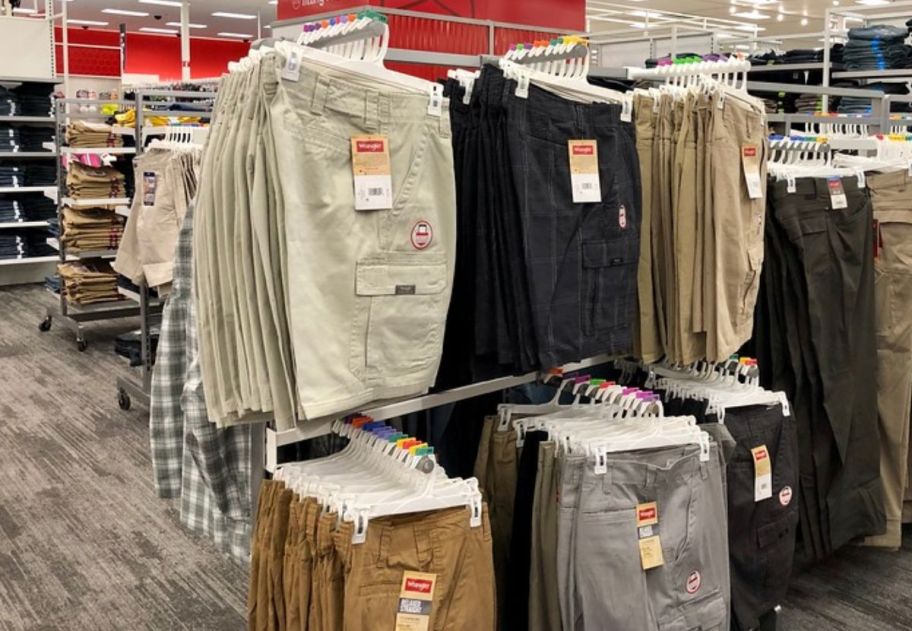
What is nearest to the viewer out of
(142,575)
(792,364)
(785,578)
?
(785,578)

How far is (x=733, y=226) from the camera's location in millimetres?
2531

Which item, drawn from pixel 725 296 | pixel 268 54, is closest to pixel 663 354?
pixel 725 296

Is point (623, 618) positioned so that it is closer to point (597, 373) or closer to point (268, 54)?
point (597, 373)

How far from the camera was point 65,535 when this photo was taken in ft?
11.9

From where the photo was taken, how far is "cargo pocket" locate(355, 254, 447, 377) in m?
1.85

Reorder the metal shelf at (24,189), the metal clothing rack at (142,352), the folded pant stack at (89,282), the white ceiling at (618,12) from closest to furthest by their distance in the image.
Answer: the metal clothing rack at (142,352) < the folded pant stack at (89,282) < the metal shelf at (24,189) < the white ceiling at (618,12)

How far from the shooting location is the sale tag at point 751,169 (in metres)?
2.56

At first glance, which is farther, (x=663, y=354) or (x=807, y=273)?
(x=807, y=273)

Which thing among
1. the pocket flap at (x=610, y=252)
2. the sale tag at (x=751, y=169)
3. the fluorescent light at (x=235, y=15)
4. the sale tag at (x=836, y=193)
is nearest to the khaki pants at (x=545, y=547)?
the pocket flap at (x=610, y=252)

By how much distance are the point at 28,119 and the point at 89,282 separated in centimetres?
299

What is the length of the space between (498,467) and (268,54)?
1159 mm

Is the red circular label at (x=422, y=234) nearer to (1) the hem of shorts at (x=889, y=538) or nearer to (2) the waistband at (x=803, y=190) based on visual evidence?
(2) the waistband at (x=803, y=190)

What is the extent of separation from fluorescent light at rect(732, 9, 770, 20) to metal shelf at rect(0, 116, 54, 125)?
1312 centimetres

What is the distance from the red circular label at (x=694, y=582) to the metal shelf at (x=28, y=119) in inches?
319
